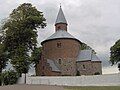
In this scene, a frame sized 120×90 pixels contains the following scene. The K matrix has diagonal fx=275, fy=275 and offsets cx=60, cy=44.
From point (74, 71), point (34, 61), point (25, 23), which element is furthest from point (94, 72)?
point (25, 23)

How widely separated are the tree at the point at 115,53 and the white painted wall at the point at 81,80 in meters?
15.5

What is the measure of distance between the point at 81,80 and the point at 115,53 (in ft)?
56.1

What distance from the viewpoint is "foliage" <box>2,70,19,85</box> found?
47.9 metres

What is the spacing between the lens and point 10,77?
160ft

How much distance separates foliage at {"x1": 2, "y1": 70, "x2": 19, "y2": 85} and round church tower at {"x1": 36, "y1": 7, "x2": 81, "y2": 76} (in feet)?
29.5

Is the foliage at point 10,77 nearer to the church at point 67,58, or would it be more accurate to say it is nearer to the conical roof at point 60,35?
the church at point 67,58

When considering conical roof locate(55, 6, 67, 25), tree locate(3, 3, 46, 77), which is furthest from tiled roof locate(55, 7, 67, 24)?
tree locate(3, 3, 46, 77)

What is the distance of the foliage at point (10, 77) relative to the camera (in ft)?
157

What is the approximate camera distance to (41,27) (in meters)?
53.2

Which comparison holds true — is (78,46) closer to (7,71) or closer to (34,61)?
(34,61)

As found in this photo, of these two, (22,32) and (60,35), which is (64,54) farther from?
(22,32)

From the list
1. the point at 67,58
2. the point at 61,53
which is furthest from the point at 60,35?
the point at 67,58

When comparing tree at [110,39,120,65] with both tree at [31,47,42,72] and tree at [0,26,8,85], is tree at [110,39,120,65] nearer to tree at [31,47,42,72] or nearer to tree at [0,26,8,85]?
tree at [31,47,42,72]

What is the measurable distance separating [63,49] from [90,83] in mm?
17402
